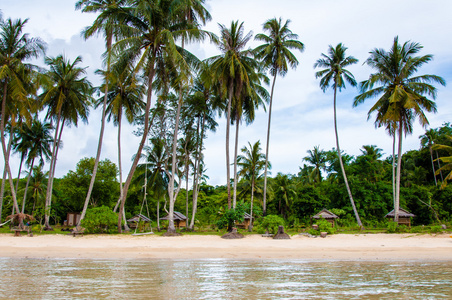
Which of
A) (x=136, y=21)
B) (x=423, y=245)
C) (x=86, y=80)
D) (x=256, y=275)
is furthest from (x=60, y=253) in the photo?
(x=86, y=80)

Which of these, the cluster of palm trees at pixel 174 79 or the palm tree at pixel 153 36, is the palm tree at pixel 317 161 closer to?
the cluster of palm trees at pixel 174 79

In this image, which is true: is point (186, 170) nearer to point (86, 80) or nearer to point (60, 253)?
point (86, 80)

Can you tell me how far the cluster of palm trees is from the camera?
18.0 m

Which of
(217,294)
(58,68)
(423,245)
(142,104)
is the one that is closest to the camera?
(217,294)

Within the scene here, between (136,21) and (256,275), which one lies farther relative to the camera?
(136,21)

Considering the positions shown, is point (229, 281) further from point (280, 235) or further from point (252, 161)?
point (252, 161)

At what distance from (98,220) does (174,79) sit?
9.11 metres

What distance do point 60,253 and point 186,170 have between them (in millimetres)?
15070

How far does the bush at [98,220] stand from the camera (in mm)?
18281

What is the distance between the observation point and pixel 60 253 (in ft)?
40.3

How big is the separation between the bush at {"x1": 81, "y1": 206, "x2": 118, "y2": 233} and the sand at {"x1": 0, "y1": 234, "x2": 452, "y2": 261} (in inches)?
91.8

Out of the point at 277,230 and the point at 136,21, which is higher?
the point at 136,21

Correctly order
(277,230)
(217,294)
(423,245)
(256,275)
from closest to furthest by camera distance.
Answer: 1. (217,294)
2. (256,275)
3. (423,245)
4. (277,230)

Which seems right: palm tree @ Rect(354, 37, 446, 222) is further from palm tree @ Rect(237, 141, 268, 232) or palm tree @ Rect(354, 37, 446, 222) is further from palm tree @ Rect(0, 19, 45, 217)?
palm tree @ Rect(0, 19, 45, 217)
